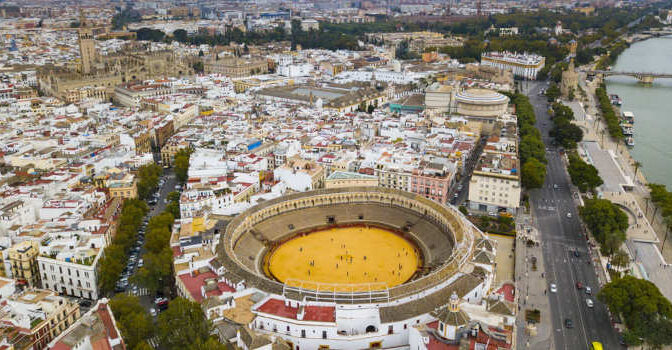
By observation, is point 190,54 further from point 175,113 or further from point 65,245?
point 65,245

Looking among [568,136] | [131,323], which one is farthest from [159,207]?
[568,136]

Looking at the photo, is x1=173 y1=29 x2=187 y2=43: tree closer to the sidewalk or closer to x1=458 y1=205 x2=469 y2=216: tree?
x1=458 y1=205 x2=469 y2=216: tree

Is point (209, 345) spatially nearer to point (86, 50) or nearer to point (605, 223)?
point (605, 223)

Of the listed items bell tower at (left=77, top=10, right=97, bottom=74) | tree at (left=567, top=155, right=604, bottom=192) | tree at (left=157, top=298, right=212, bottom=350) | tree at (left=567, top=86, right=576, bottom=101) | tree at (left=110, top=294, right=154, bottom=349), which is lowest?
tree at (left=110, top=294, right=154, bottom=349)

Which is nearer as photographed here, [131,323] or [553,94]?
[131,323]

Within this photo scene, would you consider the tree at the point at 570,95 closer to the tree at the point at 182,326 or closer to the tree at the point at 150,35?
the tree at the point at 182,326

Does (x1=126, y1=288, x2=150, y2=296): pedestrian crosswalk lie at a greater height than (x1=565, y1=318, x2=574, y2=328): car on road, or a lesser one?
lesser

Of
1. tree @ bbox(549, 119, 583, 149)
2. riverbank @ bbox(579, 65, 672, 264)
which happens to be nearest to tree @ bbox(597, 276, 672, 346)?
riverbank @ bbox(579, 65, 672, 264)
